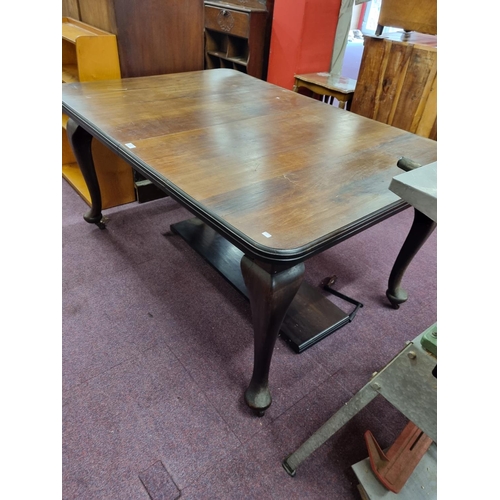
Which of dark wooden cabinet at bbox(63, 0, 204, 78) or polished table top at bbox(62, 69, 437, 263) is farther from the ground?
dark wooden cabinet at bbox(63, 0, 204, 78)

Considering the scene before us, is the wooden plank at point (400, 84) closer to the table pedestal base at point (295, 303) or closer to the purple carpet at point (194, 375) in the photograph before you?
the purple carpet at point (194, 375)

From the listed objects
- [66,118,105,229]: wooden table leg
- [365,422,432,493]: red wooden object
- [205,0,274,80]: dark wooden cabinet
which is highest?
[205,0,274,80]: dark wooden cabinet

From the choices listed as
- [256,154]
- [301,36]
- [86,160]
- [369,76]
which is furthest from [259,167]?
[301,36]

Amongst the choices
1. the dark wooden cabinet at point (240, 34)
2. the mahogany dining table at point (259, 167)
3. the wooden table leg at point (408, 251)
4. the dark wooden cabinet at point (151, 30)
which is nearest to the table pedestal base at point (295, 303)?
the mahogany dining table at point (259, 167)

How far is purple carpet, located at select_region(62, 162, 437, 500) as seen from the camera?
1.07 m

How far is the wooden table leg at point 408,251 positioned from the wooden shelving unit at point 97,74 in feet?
5.32


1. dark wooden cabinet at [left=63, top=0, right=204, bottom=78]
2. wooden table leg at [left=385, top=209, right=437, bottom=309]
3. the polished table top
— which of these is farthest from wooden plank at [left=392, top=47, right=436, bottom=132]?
dark wooden cabinet at [left=63, top=0, right=204, bottom=78]

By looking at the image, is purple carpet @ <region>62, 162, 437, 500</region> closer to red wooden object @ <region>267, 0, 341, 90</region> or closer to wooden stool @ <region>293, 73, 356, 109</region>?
wooden stool @ <region>293, 73, 356, 109</region>

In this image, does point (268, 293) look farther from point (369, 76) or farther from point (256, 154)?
point (369, 76)

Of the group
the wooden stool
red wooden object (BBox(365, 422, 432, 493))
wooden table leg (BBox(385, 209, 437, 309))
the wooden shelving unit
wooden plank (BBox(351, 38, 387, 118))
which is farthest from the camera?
the wooden stool

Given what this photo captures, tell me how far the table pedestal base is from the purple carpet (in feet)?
0.15

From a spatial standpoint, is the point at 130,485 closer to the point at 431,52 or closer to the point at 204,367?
the point at 204,367

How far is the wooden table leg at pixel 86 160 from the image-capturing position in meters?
1.68

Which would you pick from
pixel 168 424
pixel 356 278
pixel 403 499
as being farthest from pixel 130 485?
pixel 356 278
